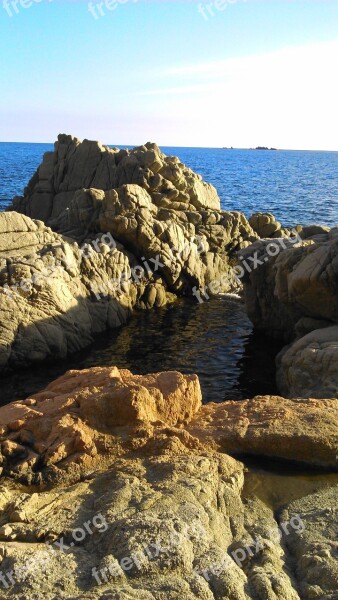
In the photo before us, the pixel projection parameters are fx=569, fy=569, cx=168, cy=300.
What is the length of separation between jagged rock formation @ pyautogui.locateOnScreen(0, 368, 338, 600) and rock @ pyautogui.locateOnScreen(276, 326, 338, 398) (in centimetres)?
462

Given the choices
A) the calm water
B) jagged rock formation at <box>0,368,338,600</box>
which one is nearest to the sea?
the calm water

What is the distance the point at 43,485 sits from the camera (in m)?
9.16

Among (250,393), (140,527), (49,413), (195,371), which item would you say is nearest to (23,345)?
(195,371)

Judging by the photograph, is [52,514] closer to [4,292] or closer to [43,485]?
[43,485]

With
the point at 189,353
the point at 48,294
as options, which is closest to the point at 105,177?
the point at 48,294

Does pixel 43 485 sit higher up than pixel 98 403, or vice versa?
pixel 98 403

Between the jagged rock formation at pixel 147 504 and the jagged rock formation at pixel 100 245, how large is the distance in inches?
452

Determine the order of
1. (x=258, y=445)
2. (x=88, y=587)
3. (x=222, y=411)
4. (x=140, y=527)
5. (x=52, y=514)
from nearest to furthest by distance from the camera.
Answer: (x=88, y=587) → (x=140, y=527) → (x=52, y=514) → (x=258, y=445) → (x=222, y=411)

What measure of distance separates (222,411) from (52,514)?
14.4ft

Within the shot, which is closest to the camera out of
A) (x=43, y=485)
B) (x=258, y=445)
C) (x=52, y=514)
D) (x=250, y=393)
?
(x=52, y=514)

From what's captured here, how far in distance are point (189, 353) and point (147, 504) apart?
624 inches

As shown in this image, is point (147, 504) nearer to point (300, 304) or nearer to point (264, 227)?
point (300, 304)

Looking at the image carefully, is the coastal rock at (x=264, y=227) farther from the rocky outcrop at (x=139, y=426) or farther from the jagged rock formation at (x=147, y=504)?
the rocky outcrop at (x=139, y=426)

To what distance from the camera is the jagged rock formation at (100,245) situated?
23047 millimetres
